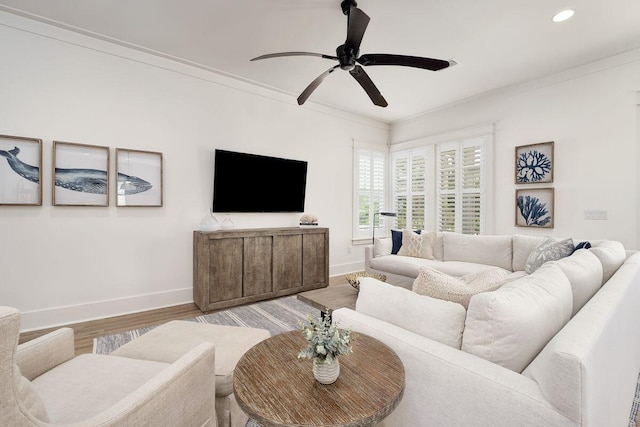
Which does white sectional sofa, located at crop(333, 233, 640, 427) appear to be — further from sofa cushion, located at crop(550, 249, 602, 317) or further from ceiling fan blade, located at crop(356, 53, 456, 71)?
ceiling fan blade, located at crop(356, 53, 456, 71)

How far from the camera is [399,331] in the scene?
4.06 feet

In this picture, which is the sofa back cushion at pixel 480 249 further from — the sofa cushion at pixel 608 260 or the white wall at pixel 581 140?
the sofa cushion at pixel 608 260

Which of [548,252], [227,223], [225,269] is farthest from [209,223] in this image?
[548,252]

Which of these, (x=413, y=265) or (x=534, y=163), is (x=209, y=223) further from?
(x=534, y=163)

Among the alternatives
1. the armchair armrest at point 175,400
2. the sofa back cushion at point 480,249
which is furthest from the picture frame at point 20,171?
the sofa back cushion at point 480,249

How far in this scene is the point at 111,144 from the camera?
125 inches

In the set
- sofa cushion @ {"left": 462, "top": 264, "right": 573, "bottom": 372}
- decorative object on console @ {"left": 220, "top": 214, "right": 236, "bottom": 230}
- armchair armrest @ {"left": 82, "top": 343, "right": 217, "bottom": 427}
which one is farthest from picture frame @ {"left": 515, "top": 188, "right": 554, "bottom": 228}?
armchair armrest @ {"left": 82, "top": 343, "right": 217, "bottom": 427}

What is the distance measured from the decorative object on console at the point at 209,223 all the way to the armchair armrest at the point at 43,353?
84.5 inches

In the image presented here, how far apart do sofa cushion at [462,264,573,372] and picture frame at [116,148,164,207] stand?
3477 mm

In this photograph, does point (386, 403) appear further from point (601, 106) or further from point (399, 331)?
point (601, 106)

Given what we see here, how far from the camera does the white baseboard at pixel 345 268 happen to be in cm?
514

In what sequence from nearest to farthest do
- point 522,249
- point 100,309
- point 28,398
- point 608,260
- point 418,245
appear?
point 28,398 → point 608,260 → point 100,309 → point 522,249 → point 418,245

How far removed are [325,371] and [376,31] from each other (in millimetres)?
3087

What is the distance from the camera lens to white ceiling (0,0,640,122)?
8.43 feet
